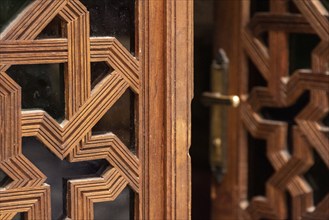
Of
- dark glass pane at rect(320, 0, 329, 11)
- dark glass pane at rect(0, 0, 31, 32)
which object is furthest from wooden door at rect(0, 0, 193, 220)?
dark glass pane at rect(320, 0, 329, 11)

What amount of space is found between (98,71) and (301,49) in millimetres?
846

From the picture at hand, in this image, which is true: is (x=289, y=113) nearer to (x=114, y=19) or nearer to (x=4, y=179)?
(x=114, y=19)

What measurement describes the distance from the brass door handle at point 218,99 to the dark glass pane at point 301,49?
0.63ft

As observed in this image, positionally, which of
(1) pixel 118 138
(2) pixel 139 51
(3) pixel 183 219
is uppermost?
(2) pixel 139 51

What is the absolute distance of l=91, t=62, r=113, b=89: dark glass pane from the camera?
1.98m

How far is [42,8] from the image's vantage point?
6.20 feet

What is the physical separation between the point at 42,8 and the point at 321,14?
0.90m

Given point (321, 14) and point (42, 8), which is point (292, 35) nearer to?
point (321, 14)

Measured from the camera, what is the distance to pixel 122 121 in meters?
2.03

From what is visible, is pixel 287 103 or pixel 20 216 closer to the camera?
pixel 20 216

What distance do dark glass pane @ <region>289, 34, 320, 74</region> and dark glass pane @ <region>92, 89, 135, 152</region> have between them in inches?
30.4

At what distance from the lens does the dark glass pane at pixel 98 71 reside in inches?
78.1

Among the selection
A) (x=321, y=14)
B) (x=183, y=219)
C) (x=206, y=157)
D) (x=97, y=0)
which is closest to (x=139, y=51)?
(x=97, y=0)

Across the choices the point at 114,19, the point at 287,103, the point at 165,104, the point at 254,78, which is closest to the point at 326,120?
the point at 287,103
